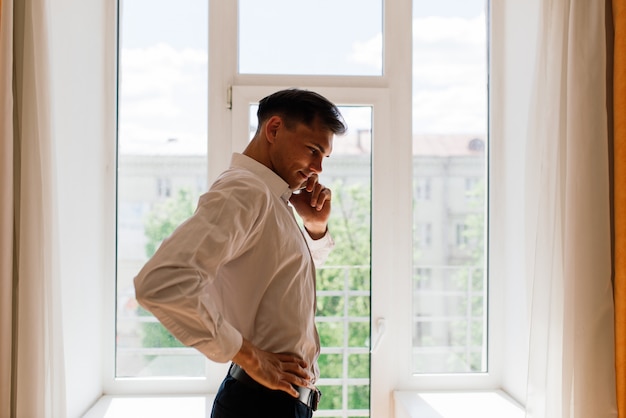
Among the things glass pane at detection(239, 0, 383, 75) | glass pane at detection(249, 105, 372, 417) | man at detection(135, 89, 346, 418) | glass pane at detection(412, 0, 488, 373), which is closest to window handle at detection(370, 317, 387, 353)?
glass pane at detection(249, 105, 372, 417)

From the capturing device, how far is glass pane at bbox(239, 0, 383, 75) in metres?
2.24

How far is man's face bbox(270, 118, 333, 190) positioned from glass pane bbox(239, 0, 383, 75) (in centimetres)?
103

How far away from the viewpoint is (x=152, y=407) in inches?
82.1

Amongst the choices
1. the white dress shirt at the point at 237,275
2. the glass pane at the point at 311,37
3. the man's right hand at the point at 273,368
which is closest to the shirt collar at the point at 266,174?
the white dress shirt at the point at 237,275

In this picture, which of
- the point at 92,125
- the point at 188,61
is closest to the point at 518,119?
the point at 188,61

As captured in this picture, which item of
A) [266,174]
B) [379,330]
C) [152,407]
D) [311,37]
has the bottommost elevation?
[152,407]

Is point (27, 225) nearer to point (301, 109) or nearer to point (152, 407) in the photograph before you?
point (301, 109)

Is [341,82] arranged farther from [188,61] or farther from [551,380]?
[551,380]

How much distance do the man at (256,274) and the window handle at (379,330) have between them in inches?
36.0

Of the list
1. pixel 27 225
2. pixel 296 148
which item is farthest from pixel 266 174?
pixel 27 225

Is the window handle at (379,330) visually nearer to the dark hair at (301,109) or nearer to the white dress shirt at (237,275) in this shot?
the white dress shirt at (237,275)

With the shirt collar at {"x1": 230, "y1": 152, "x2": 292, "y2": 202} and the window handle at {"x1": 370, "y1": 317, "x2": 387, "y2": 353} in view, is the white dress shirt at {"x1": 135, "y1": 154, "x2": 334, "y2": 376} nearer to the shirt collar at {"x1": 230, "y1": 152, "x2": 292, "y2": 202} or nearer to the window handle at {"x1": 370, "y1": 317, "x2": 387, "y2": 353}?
the shirt collar at {"x1": 230, "y1": 152, "x2": 292, "y2": 202}

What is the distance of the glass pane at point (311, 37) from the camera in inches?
88.0

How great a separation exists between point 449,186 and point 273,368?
143 cm
